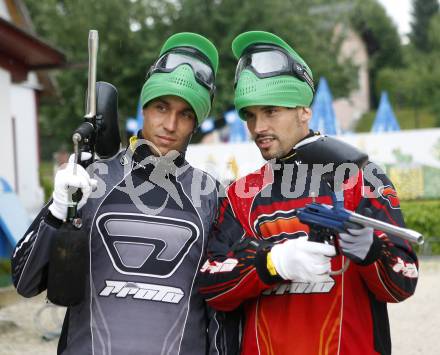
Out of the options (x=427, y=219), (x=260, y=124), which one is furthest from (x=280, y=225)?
(x=427, y=219)

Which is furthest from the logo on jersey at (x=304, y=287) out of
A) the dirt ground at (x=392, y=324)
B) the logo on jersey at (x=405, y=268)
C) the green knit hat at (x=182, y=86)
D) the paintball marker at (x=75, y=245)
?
the dirt ground at (x=392, y=324)

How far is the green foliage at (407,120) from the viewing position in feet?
136

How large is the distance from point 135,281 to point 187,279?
23cm

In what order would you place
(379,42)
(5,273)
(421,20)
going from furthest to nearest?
(421,20) < (379,42) < (5,273)

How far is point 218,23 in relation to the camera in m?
24.4

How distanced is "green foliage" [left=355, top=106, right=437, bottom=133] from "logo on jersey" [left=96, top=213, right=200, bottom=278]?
1507 inches

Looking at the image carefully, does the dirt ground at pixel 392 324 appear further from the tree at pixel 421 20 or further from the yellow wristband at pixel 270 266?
the tree at pixel 421 20

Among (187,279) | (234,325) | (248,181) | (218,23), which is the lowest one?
(234,325)

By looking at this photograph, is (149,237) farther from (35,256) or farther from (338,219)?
(338,219)

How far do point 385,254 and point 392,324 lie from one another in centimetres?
578

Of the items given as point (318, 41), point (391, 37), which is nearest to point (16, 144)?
point (318, 41)

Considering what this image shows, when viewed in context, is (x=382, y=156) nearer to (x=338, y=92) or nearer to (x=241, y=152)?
(x=241, y=152)

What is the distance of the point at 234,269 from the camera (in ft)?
7.97

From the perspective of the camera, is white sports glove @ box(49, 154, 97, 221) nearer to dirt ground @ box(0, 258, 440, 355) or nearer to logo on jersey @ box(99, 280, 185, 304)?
logo on jersey @ box(99, 280, 185, 304)
